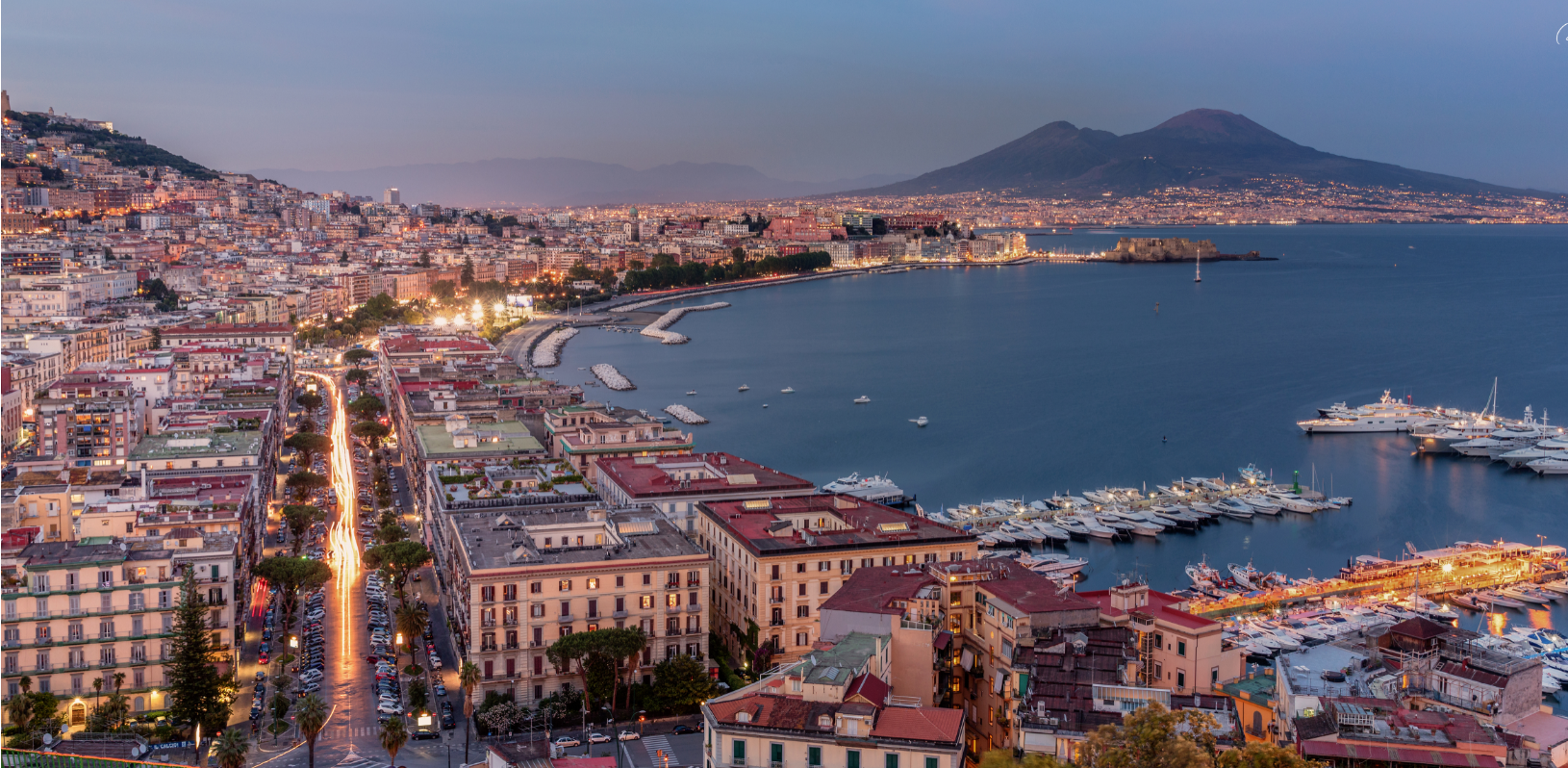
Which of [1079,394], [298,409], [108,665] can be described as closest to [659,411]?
[298,409]

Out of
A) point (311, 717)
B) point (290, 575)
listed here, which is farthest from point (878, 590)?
point (290, 575)

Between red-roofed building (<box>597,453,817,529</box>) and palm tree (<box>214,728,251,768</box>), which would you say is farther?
red-roofed building (<box>597,453,817,529</box>)

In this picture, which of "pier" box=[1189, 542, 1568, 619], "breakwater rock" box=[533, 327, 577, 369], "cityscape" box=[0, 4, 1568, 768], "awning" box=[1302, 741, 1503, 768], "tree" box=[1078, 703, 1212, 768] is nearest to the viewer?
"tree" box=[1078, 703, 1212, 768]

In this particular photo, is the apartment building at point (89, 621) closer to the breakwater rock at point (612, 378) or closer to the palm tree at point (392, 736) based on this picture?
the palm tree at point (392, 736)

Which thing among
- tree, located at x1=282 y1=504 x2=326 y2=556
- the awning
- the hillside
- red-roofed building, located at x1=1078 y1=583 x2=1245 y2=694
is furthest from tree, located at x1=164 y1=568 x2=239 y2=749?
the hillside

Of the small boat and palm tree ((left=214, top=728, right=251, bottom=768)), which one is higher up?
palm tree ((left=214, top=728, right=251, bottom=768))

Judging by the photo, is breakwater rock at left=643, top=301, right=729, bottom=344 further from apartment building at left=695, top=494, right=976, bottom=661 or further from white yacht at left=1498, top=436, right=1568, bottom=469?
apartment building at left=695, top=494, right=976, bottom=661

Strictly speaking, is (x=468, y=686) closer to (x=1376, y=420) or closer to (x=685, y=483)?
(x=685, y=483)
